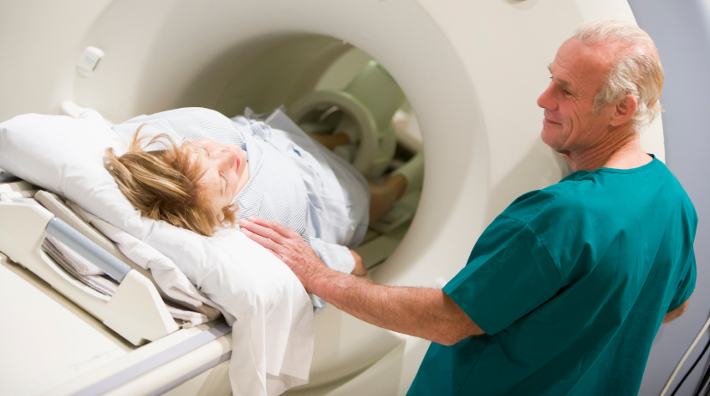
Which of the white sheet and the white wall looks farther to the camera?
the white wall

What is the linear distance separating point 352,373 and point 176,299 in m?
0.55

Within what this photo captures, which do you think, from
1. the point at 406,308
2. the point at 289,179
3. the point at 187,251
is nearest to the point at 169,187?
Result: the point at 187,251

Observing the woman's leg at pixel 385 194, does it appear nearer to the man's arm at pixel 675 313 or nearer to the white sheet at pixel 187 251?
the white sheet at pixel 187 251

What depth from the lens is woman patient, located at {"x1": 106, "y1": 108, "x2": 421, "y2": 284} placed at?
984 mm

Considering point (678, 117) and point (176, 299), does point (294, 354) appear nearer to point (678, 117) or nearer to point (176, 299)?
point (176, 299)

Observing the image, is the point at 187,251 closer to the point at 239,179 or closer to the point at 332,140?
the point at 239,179

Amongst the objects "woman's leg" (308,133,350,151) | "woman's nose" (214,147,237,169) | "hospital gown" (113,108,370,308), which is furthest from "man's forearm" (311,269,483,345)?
"woman's leg" (308,133,350,151)

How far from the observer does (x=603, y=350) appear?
0.91m

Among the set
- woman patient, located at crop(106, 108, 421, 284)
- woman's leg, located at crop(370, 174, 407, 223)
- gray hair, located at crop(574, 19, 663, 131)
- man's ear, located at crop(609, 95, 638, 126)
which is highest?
gray hair, located at crop(574, 19, 663, 131)

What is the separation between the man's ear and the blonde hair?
769 millimetres

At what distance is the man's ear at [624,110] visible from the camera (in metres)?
0.86

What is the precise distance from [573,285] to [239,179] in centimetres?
77

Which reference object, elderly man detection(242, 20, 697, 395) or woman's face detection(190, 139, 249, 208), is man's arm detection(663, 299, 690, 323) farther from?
woman's face detection(190, 139, 249, 208)

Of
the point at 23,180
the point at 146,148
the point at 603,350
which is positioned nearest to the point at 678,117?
the point at 603,350
